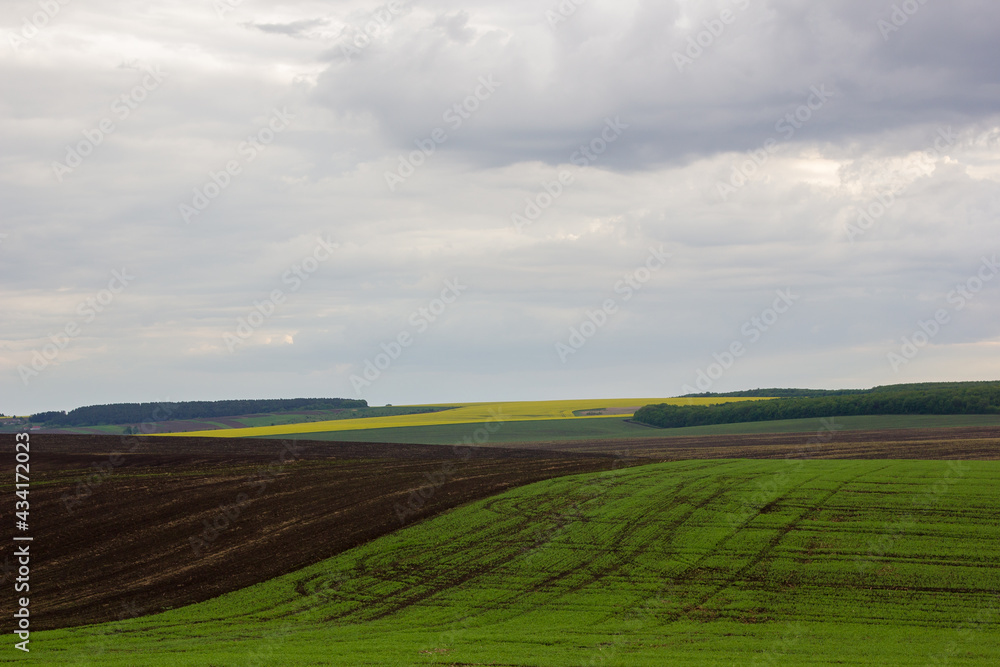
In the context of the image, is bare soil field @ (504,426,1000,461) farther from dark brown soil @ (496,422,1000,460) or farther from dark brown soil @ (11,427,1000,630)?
dark brown soil @ (11,427,1000,630)

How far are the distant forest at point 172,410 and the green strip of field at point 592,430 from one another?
63.6 m

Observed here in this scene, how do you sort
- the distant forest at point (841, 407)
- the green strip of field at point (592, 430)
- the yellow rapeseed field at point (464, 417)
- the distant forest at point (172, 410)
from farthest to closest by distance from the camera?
the distant forest at point (172, 410)
the yellow rapeseed field at point (464, 417)
the distant forest at point (841, 407)
the green strip of field at point (592, 430)

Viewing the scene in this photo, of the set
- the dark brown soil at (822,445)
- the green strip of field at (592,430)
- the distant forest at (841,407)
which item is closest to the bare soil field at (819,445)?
the dark brown soil at (822,445)

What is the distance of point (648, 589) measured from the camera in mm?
32594

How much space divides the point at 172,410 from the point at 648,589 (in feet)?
500

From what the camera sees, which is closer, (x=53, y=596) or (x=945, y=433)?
(x=53, y=596)

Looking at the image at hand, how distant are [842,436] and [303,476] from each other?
5486cm

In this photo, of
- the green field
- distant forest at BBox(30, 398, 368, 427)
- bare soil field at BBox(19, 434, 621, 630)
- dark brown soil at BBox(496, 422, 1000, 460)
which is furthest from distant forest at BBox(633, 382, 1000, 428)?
distant forest at BBox(30, 398, 368, 427)

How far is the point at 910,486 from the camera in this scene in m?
43.6

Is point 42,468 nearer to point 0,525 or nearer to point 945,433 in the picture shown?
point 0,525

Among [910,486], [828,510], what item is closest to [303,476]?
[828,510]

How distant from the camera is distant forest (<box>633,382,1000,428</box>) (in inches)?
4087

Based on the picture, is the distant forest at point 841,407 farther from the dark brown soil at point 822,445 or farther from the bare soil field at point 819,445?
the bare soil field at point 819,445

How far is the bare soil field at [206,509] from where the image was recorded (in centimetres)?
3475
